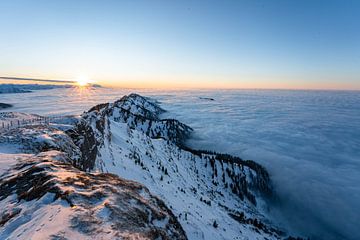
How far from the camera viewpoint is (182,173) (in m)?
Answer: 53.2

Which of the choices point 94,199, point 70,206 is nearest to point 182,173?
point 94,199

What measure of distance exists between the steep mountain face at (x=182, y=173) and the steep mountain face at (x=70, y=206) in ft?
25.7

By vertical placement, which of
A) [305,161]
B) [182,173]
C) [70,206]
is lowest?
[305,161]

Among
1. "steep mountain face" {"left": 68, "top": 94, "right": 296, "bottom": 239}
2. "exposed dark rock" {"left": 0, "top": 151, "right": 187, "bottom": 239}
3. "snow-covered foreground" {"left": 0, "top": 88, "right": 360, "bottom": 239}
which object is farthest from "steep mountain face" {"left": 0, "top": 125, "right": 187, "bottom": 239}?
"snow-covered foreground" {"left": 0, "top": 88, "right": 360, "bottom": 239}

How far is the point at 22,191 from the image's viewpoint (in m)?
9.80

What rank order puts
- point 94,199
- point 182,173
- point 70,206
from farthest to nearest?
point 182,173, point 94,199, point 70,206

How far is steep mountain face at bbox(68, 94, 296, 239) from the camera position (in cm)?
2481

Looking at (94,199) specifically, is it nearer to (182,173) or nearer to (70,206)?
(70,206)

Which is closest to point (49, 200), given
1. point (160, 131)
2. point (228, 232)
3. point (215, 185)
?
point (228, 232)

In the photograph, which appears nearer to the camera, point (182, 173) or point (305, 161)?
point (182, 173)

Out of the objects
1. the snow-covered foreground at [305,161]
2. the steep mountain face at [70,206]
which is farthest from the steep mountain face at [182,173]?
the snow-covered foreground at [305,161]

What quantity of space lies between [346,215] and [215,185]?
3857 cm

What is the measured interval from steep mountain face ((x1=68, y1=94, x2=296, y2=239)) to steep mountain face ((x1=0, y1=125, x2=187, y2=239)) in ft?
25.7

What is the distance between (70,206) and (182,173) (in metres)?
46.4
